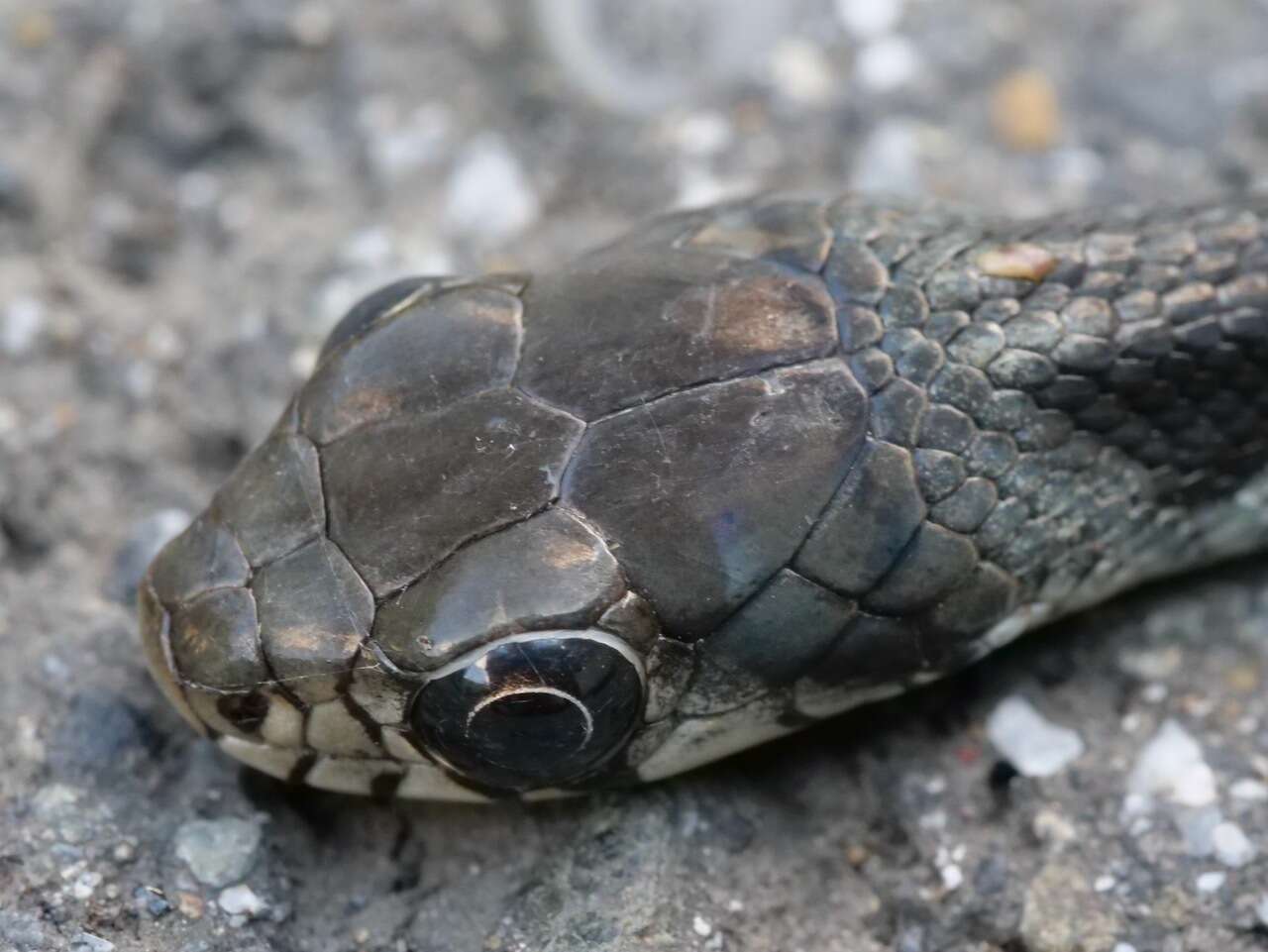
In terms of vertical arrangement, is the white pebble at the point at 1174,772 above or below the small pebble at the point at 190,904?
below

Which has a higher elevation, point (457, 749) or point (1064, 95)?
point (457, 749)

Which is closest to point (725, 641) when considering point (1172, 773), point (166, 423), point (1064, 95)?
point (1172, 773)

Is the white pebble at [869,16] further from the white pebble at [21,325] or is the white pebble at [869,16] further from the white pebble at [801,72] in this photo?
the white pebble at [21,325]

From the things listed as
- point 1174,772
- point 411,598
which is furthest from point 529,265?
point 1174,772

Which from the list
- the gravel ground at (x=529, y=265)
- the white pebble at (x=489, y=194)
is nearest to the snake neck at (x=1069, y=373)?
the gravel ground at (x=529, y=265)

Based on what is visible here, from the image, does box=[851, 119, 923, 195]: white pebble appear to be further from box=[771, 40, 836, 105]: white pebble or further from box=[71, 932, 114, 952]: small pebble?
box=[71, 932, 114, 952]: small pebble

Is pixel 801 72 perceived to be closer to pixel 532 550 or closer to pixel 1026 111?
pixel 1026 111

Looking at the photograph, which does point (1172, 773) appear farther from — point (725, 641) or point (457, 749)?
point (457, 749)
